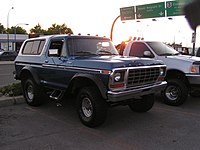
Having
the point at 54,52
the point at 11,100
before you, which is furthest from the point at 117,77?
the point at 11,100

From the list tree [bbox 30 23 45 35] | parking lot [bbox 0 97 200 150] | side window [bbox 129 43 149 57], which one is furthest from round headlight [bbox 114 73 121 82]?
tree [bbox 30 23 45 35]

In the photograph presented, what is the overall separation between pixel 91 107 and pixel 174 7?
25691mm

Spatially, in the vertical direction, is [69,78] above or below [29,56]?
below

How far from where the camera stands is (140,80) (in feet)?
20.7

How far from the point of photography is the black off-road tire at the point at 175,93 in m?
8.20

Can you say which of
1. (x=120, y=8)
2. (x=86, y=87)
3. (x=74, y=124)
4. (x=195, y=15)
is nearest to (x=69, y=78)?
(x=86, y=87)

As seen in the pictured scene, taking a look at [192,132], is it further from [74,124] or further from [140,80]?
[74,124]

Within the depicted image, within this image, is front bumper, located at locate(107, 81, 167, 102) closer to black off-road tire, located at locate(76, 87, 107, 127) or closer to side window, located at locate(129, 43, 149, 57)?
black off-road tire, located at locate(76, 87, 107, 127)

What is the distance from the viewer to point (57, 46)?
7.37m

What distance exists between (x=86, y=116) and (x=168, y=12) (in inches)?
1019

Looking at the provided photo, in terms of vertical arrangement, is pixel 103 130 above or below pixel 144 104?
below

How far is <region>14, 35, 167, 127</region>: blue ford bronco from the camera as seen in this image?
5.84 metres

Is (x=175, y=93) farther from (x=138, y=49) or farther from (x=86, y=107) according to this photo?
(x=86, y=107)

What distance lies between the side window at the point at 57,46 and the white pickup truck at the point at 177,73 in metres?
2.68
